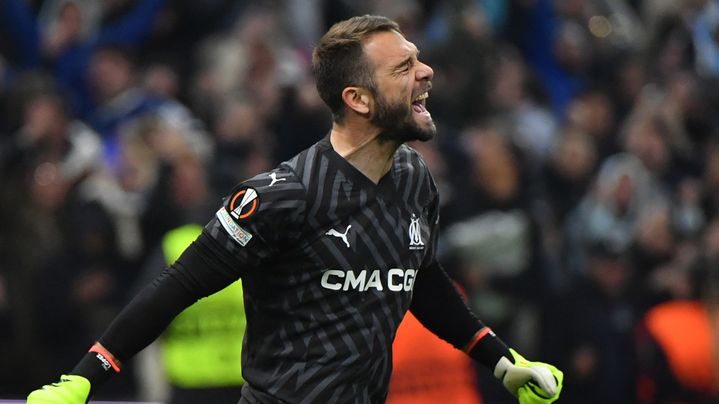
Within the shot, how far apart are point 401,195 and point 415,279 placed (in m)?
0.30

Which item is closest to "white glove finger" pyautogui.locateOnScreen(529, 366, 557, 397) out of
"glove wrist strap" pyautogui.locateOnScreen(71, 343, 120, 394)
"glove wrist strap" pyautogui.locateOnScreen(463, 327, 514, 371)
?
"glove wrist strap" pyautogui.locateOnScreen(463, 327, 514, 371)

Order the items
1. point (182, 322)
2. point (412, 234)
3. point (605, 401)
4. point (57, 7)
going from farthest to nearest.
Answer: point (57, 7), point (605, 401), point (182, 322), point (412, 234)

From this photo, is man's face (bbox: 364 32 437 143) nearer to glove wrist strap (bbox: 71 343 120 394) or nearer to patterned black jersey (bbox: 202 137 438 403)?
patterned black jersey (bbox: 202 137 438 403)

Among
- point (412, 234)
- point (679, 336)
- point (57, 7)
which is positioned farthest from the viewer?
point (57, 7)

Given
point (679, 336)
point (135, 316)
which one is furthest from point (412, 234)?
point (679, 336)

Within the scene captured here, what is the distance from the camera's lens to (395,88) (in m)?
3.44

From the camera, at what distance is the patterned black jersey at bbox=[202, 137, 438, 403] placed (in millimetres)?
3318

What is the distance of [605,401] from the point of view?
7184mm

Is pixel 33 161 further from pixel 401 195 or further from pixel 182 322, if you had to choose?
pixel 401 195

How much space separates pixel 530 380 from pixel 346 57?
3.47 ft

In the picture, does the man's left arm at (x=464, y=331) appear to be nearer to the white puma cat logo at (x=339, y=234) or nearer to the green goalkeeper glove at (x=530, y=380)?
the green goalkeeper glove at (x=530, y=380)

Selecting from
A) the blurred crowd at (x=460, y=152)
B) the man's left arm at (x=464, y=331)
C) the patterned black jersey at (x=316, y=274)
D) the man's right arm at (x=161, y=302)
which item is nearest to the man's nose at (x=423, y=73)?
the patterned black jersey at (x=316, y=274)

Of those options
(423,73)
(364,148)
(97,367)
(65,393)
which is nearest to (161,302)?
(97,367)

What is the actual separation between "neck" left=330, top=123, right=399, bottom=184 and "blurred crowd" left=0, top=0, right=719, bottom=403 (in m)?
2.75
